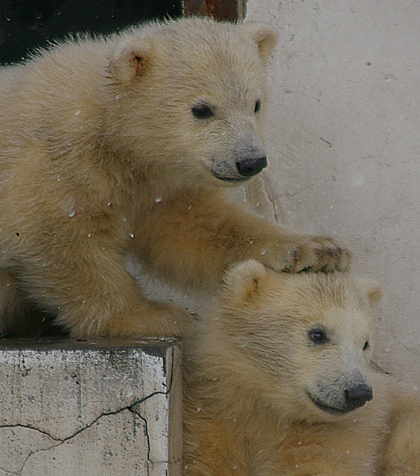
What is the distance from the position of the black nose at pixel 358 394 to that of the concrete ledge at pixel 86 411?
32.2 inches

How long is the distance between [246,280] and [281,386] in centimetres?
56

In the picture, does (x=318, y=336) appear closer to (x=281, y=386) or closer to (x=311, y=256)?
(x=281, y=386)

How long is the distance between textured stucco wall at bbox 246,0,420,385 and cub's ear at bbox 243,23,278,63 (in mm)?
965

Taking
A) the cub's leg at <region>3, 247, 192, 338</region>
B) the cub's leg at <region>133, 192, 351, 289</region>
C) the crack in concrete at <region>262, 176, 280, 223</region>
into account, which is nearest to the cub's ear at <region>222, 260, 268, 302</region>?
the cub's leg at <region>133, 192, 351, 289</region>

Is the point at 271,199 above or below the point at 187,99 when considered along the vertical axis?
below

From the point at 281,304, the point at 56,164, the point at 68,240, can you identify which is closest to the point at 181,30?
the point at 56,164

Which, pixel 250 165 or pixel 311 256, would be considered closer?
pixel 250 165

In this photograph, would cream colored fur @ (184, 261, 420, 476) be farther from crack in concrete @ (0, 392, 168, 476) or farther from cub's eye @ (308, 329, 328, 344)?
crack in concrete @ (0, 392, 168, 476)

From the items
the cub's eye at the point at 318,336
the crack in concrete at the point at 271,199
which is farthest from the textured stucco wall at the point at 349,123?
the cub's eye at the point at 318,336

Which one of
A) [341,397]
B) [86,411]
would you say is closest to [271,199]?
[341,397]

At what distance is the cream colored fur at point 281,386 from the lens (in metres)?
4.06

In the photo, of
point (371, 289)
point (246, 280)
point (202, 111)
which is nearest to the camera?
point (202, 111)

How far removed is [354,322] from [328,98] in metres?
2.03

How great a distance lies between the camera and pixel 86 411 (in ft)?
12.2
